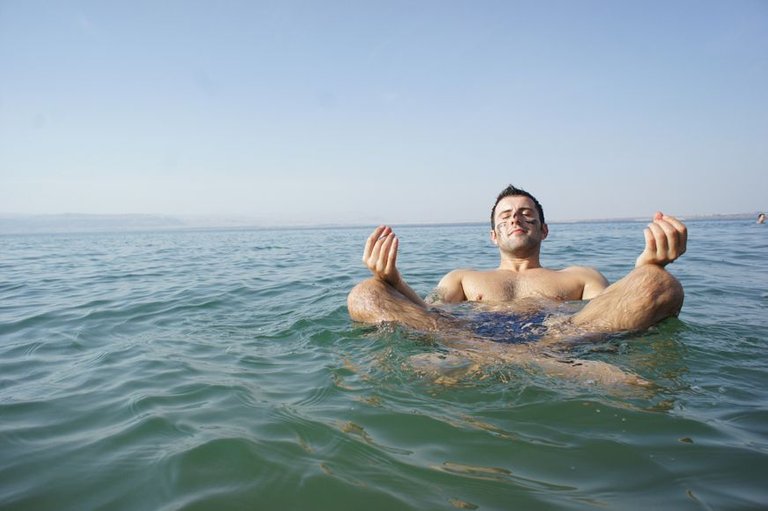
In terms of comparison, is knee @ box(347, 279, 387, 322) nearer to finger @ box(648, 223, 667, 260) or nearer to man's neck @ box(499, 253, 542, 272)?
finger @ box(648, 223, 667, 260)

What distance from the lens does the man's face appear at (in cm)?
437

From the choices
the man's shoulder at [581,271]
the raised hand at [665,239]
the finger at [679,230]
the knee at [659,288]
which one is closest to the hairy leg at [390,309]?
the knee at [659,288]

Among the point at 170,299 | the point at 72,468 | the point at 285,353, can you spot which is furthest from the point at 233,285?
the point at 72,468

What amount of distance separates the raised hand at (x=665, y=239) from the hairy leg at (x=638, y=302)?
0.09m

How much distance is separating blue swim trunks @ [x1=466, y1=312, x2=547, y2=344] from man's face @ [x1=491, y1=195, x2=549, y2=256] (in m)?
1.10

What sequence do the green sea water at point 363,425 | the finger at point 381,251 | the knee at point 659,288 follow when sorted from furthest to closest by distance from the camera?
the finger at point 381,251 → the knee at point 659,288 → the green sea water at point 363,425

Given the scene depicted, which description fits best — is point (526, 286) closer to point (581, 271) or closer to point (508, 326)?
point (581, 271)

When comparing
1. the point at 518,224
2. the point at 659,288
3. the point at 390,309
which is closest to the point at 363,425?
the point at 390,309

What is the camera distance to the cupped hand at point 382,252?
3062 millimetres

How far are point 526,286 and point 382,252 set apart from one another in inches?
74.6

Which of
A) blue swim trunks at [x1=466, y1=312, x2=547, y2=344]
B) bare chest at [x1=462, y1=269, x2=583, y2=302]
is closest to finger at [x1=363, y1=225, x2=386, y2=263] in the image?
blue swim trunks at [x1=466, y1=312, x2=547, y2=344]

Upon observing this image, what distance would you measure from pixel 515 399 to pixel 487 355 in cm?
50

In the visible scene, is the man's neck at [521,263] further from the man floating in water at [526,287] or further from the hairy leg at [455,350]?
the hairy leg at [455,350]

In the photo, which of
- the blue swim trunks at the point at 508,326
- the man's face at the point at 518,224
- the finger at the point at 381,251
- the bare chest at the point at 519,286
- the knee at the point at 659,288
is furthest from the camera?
the man's face at the point at 518,224
